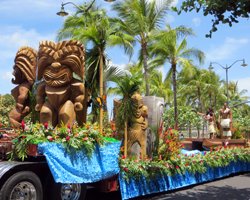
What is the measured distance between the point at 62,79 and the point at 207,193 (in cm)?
451

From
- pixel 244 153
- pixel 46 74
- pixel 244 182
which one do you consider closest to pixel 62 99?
pixel 46 74

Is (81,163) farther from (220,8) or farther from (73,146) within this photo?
(220,8)

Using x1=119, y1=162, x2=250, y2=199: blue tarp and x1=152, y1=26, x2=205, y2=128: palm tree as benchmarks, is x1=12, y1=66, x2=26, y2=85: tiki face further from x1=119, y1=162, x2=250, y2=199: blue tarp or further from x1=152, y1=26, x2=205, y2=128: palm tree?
x1=152, y1=26, x2=205, y2=128: palm tree

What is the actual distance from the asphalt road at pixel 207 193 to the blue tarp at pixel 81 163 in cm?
121

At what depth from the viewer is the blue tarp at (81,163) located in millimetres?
5520

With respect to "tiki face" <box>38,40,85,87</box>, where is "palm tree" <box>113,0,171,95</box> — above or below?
above

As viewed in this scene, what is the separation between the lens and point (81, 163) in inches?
234

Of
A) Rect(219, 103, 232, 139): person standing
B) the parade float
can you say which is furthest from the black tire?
Rect(219, 103, 232, 139): person standing

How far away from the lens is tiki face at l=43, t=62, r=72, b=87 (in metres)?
7.05

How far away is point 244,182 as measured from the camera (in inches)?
407

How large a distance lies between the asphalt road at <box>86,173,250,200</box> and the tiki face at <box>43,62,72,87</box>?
237 cm

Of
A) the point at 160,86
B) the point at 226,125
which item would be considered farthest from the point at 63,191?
the point at 160,86

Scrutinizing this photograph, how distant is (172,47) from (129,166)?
1558cm

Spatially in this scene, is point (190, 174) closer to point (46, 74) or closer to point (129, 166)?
point (129, 166)
